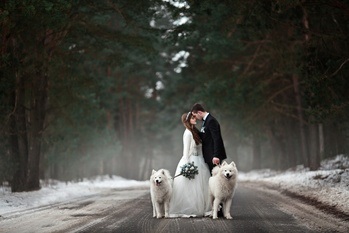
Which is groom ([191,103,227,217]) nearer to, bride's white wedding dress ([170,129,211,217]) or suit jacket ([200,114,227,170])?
suit jacket ([200,114,227,170])

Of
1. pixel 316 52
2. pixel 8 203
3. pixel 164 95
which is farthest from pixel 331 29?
pixel 164 95

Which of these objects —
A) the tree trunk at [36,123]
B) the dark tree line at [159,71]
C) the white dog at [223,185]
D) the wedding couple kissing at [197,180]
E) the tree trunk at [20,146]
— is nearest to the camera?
the white dog at [223,185]

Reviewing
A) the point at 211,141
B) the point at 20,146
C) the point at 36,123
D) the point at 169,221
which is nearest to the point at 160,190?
the point at 169,221

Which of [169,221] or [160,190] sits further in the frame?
[160,190]

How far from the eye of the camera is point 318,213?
12055mm

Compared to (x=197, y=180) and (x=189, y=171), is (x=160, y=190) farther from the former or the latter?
(x=197, y=180)

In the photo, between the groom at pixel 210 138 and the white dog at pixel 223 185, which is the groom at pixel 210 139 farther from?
the white dog at pixel 223 185

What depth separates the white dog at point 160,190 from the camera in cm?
1180

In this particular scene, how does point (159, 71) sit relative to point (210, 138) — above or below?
above

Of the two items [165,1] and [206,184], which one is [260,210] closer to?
[206,184]

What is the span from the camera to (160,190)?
11820 mm

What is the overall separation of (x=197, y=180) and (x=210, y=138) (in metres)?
1.11

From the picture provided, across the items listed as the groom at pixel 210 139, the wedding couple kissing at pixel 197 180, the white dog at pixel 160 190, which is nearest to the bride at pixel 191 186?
the wedding couple kissing at pixel 197 180

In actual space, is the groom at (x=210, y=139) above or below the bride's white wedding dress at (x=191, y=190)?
above
